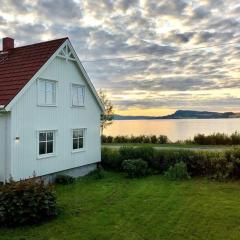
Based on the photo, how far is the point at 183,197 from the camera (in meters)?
12.9

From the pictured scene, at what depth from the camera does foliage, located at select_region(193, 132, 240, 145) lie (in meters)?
28.7

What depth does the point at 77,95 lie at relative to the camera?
714 inches

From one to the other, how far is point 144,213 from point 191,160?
24.9 feet

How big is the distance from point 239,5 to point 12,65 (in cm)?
1122

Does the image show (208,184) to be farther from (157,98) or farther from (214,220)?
(157,98)

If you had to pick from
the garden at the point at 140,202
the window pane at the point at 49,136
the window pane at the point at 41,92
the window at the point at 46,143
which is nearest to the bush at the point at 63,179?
the garden at the point at 140,202

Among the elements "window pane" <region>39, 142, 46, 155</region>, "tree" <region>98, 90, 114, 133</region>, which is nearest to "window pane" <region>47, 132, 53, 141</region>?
"window pane" <region>39, 142, 46, 155</region>

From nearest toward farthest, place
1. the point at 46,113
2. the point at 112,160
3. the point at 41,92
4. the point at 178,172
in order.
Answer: the point at 41,92
the point at 46,113
the point at 178,172
the point at 112,160

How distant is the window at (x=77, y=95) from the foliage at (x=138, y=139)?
15929 mm

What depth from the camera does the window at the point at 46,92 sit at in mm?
15165

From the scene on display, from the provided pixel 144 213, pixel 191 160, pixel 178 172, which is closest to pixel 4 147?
pixel 144 213

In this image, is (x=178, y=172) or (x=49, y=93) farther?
(x=178, y=172)

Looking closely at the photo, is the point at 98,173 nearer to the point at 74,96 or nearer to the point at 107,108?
the point at 74,96

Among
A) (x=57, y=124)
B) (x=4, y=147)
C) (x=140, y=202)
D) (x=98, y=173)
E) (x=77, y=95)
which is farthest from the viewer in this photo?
(x=98, y=173)
